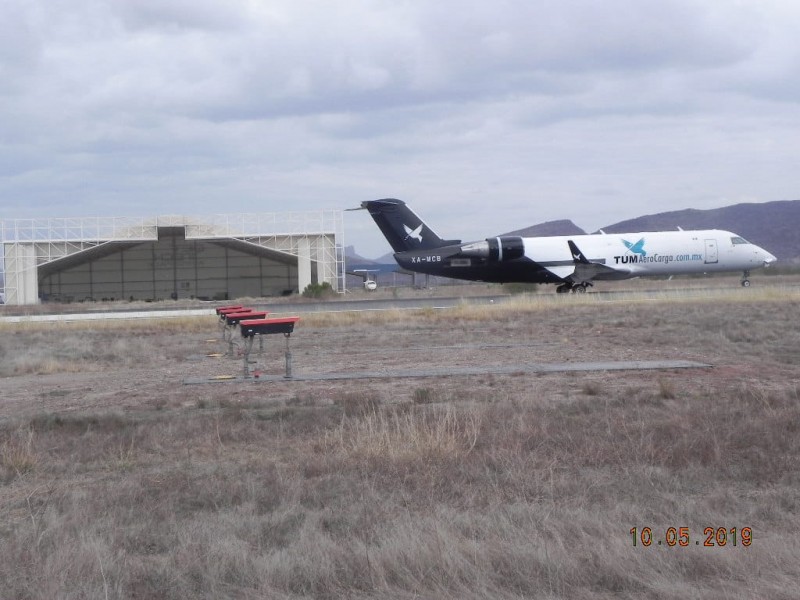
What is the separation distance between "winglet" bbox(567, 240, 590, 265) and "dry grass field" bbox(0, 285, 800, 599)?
32.6 meters

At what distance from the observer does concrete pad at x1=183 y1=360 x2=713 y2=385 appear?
47.9ft

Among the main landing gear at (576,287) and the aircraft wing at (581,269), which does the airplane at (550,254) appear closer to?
the aircraft wing at (581,269)

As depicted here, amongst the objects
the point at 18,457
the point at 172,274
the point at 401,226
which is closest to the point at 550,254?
the point at 401,226

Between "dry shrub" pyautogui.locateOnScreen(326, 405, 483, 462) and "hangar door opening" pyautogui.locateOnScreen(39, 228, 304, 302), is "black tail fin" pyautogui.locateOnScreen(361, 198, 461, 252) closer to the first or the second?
"hangar door opening" pyautogui.locateOnScreen(39, 228, 304, 302)

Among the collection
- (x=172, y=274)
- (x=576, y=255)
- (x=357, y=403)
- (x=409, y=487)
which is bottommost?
(x=409, y=487)

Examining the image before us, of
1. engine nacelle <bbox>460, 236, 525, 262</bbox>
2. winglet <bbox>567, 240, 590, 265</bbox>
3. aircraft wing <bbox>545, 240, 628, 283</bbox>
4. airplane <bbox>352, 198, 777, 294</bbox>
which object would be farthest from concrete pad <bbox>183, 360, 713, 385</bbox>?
aircraft wing <bbox>545, 240, 628, 283</bbox>

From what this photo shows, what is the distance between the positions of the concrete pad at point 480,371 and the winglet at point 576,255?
105ft

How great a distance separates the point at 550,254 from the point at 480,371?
33.4 m

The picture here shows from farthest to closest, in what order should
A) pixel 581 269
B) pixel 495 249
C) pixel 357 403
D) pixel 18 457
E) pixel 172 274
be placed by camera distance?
pixel 172 274
pixel 581 269
pixel 495 249
pixel 357 403
pixel 18 457

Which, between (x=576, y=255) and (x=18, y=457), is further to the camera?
(x=576, y=255)

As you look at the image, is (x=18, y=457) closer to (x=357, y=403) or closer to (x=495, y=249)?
(x=357, y=403)

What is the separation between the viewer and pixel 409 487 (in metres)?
7.14

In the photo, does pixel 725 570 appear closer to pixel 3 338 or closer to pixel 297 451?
pixel 297 451

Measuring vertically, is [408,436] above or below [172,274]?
below
